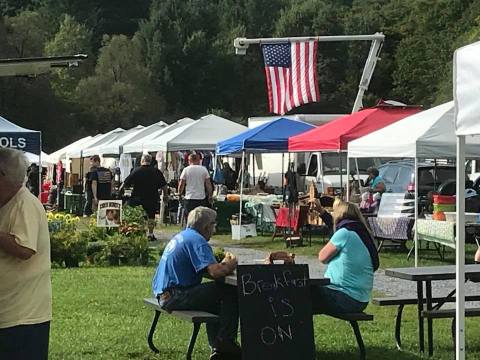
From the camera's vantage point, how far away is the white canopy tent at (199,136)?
23.2m

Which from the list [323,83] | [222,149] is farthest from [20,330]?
[323,83]

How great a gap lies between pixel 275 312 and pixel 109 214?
7786mm

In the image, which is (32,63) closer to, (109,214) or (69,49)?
(109,214)

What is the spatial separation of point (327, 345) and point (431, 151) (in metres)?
5.63

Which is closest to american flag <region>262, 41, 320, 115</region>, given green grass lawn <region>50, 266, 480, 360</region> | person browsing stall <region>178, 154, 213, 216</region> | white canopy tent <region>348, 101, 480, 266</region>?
person browsing stall <region>178, 154, 213, 216</region>

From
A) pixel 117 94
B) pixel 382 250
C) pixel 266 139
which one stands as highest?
pixel 117 94

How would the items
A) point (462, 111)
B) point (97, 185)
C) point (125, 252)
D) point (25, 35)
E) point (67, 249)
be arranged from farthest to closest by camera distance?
point (25, 35) → point (97, 185) → point (125, 252) → point (67, 249) → point (462, 111)

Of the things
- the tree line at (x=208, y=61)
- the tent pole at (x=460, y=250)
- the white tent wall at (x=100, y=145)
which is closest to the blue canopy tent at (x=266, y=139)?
the tent pole at (x=460, y=250)

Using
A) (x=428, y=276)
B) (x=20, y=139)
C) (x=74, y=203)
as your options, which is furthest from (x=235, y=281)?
(x=74, y=203)

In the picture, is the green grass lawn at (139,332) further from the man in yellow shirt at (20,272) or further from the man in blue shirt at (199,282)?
the man in yellow shirt at (20,272)

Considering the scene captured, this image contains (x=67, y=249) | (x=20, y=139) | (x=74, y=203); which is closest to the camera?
(x=67, y=249)

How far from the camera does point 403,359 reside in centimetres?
773

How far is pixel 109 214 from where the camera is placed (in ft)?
47.9

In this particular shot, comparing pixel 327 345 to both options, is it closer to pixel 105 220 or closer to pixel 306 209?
pixel 105 220
